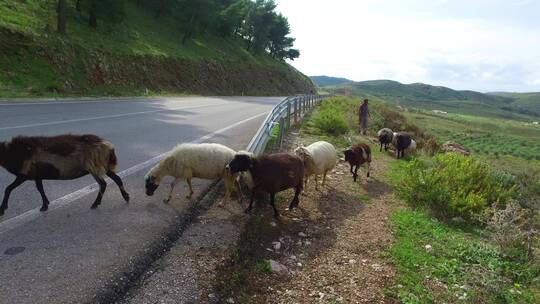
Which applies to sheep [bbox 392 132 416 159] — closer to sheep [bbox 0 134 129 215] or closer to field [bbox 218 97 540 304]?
field [bbox 218 97 540 304]

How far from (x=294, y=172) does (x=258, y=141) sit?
1559 millimetres

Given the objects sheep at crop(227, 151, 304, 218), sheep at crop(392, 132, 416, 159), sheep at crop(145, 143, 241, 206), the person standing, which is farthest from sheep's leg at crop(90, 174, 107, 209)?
the person standing

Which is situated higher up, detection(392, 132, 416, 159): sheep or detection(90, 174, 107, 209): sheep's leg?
detection(90, 174, 107, 209): sheep's leg

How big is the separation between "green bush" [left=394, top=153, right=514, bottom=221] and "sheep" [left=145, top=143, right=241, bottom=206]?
4.08 meters

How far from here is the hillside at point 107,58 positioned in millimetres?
21734

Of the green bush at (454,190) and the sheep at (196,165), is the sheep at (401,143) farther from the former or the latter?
the sheep at (196,165)

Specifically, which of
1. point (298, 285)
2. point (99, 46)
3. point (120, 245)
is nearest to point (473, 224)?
point (298, 285)

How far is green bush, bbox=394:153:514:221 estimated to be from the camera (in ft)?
26.6

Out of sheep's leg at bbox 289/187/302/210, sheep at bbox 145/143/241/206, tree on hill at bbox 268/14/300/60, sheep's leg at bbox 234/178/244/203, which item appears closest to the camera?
sheep at bbox 145/143/241/206


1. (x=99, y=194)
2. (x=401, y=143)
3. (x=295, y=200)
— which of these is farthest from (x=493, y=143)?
(x=99, y=194)

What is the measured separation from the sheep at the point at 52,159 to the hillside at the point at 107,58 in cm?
1459

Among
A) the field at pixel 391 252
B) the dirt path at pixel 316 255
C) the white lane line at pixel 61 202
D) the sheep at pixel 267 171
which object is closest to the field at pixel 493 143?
the field at pixel 391 252

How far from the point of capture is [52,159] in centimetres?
536

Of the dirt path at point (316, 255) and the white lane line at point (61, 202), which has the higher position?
the white lane line at point (61, 202)
